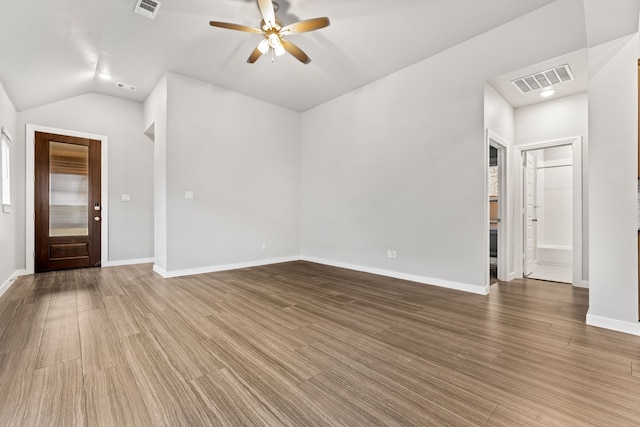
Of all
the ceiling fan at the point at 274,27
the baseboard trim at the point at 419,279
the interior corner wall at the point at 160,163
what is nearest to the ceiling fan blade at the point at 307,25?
the ceiling fan at the point at 274,27

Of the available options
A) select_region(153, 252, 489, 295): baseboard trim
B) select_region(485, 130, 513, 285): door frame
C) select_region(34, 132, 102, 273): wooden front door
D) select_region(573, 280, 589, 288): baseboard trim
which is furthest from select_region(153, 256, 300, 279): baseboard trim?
select_region(573, 280, 589, 288): baseboard trim

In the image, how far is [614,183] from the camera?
2.43 metres

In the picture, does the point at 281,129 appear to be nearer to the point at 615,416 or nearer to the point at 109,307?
the point at 109,307

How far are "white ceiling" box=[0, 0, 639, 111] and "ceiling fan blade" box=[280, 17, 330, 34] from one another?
29cm

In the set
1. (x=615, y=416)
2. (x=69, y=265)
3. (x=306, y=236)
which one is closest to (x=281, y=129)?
(x=306, y=236)

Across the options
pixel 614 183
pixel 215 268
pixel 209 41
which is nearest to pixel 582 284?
pixel 614 183

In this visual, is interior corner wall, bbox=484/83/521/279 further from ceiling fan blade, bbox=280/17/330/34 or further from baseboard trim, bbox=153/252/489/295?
ceiling fan blade, bbox=280/17/330/34

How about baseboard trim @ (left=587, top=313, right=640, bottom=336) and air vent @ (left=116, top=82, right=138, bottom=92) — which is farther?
air vent @ (left=116, top=82, right=138, bottom=92)

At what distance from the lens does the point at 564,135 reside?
4.02m

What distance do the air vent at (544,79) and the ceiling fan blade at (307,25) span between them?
2.55 meters

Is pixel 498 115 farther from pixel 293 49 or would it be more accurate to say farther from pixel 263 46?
pixel 263 46

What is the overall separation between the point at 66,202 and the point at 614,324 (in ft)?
24.4

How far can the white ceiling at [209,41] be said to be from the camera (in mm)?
2891

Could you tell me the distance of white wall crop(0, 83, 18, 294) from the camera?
3576mm
